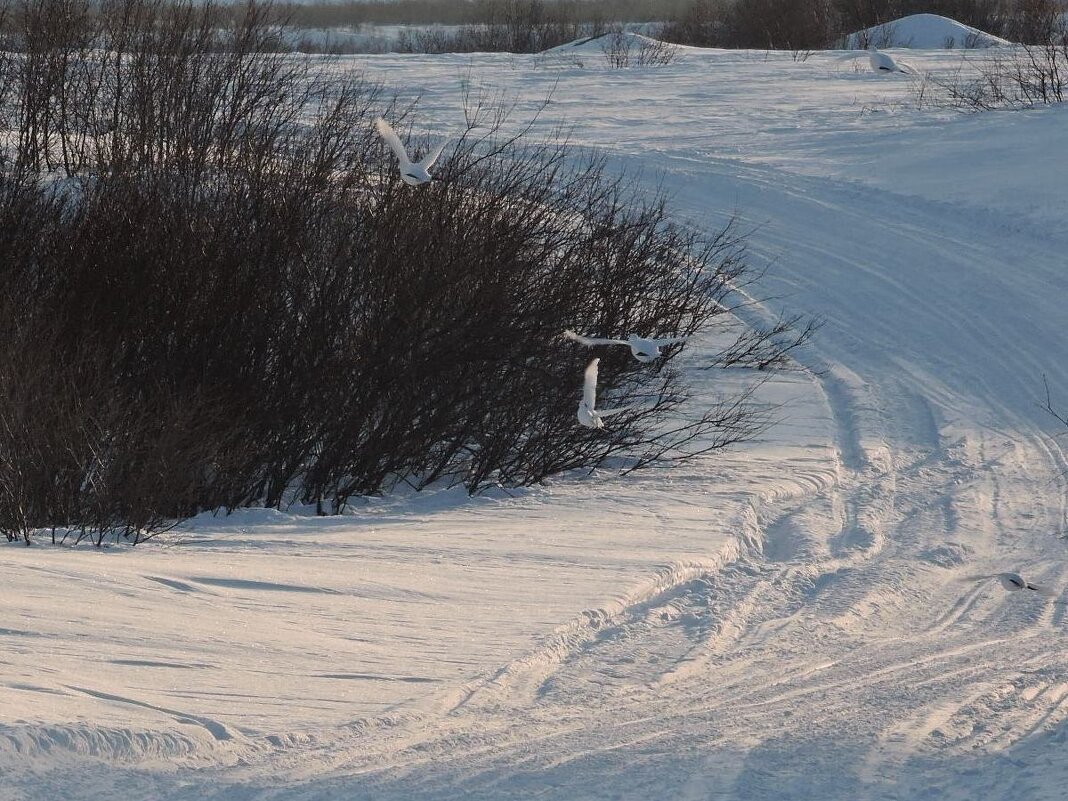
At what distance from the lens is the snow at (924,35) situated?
39844 millimetres

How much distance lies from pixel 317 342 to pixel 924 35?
34.2 metres

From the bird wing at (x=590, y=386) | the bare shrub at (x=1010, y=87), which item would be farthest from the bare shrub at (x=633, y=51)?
the bird wing at (x=590, y=386)

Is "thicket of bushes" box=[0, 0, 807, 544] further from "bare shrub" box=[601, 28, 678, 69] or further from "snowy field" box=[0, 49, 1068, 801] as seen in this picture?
"bare shrub" box=[601, 28, 678, 69]

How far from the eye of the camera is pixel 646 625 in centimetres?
732

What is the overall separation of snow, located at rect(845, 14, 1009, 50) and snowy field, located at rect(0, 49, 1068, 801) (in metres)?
27.6

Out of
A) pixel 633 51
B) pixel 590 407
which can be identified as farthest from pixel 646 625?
pixel 633 51

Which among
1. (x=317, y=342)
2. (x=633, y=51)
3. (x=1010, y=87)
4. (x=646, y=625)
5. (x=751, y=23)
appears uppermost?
(x=751, y=23)

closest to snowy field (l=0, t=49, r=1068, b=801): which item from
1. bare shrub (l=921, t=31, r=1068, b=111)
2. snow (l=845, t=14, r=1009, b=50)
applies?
bare shrub (l=921, t=31, r=1068, b=111)

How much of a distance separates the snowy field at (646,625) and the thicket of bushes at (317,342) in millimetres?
589

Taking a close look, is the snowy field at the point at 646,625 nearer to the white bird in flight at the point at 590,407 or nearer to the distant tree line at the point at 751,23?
the white bird in flight at the point at 590,407

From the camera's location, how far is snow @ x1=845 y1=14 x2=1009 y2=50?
3984 cm

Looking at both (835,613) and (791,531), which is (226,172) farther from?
(835,613)

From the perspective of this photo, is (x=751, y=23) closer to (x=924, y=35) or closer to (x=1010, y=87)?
(x=924, y=35)

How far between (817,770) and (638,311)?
9071 mm
